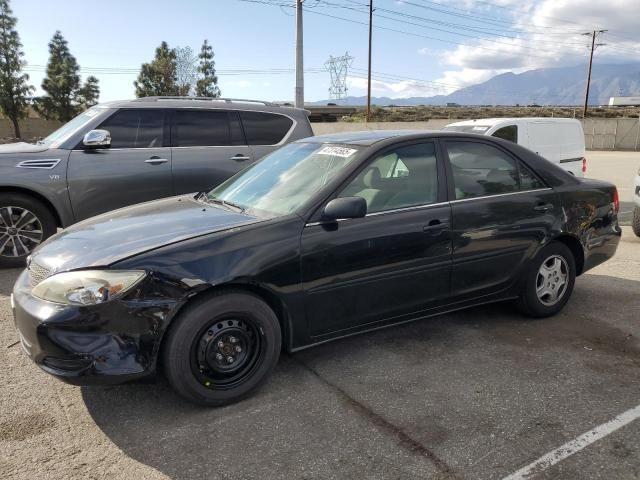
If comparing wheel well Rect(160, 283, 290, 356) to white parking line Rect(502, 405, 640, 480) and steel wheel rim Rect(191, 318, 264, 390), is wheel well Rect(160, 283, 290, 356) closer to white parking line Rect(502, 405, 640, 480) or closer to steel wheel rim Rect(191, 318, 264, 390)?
steel wheel rim Rect(191, 318, 264, 390)

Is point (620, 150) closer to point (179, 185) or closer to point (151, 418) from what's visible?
point (179, 185)

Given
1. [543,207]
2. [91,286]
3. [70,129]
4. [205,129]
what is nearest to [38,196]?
[70,129]

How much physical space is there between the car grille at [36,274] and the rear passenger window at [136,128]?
11.0 ft

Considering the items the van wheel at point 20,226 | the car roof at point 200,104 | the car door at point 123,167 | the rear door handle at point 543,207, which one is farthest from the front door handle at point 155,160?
the rear door handle at point 543,207

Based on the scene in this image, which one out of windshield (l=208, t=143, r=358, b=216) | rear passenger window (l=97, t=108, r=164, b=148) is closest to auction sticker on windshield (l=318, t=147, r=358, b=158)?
windshield (l=208, t=143, r=358, b=216)

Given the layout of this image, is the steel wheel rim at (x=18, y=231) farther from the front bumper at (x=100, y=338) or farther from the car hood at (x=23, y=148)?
the front bumper at (x=100, y=338)

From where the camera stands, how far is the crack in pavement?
245 cm

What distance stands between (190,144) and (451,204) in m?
3.86

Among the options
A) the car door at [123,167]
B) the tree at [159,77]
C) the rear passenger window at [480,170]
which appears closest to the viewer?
the rear passenger window at [480,170]

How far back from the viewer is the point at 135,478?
2387mm

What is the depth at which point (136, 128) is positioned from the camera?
6156 mm

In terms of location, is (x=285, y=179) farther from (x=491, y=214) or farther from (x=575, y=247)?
(x=575, y=247)

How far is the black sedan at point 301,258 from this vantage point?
2670mm

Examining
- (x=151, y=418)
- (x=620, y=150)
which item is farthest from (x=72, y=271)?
(x=620, y=150)
